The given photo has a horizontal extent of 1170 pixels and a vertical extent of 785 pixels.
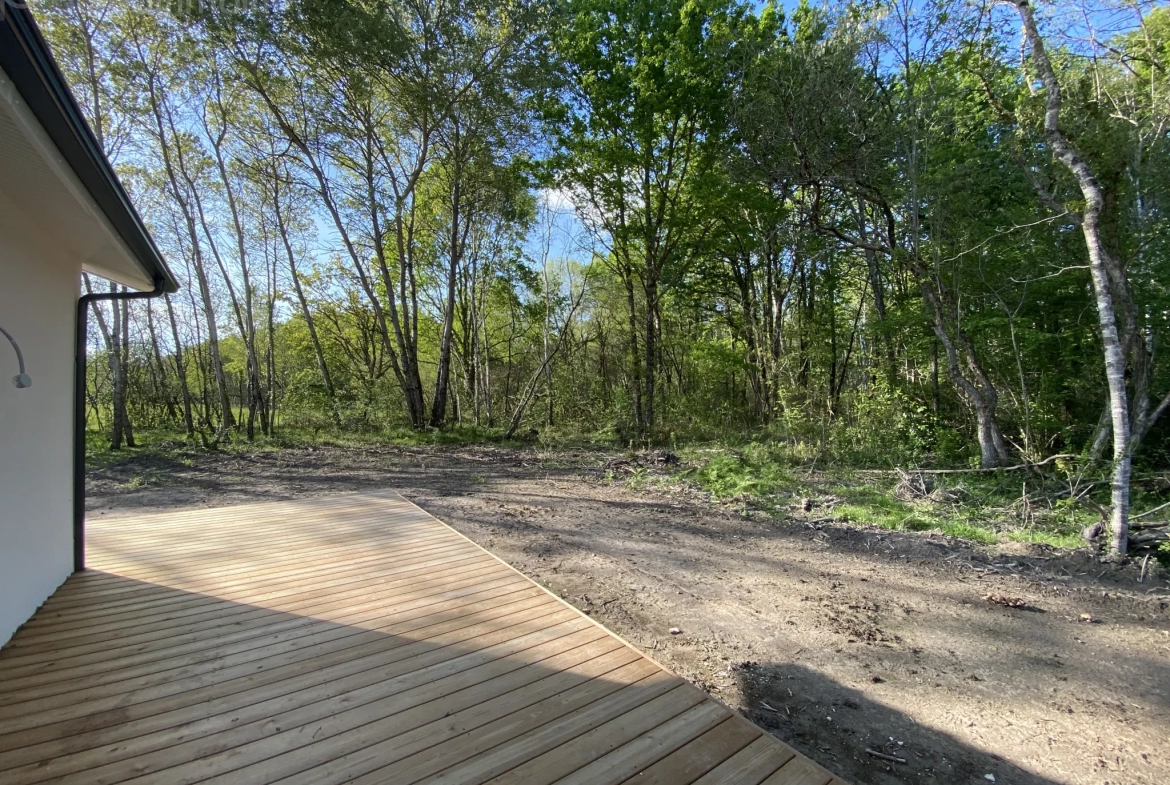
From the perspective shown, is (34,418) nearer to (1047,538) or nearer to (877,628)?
(877,628)

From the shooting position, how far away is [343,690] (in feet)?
5.90

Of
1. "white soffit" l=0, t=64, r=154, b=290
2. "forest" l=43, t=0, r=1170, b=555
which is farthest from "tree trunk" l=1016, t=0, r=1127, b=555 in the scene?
"white soffit" l=0, t=64, r=154, b=290

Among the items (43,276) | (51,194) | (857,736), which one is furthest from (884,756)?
→ (43,276)

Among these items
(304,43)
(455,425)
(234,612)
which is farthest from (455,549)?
(304,43)

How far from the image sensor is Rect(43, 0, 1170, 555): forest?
16.6ft

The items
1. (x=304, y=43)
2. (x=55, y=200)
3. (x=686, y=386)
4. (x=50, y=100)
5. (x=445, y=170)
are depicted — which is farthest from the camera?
(x=686, y=386)

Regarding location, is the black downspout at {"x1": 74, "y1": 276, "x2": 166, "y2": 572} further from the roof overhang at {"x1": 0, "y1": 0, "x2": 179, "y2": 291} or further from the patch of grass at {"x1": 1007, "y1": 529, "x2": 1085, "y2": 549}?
the patch of grass at {"x1": 1007, "y1": 529, "x2": 1085, "y2": 549}

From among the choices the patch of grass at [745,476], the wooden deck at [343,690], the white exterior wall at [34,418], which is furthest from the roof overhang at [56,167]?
the patch of grass at [745,476]

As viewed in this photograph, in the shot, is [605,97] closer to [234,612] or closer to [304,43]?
[304,43]

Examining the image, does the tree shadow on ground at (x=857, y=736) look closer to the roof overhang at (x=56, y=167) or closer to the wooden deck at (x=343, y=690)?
the wooden deck at (x=343, y=690)

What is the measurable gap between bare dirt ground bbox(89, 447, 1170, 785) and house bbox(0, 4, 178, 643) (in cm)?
246

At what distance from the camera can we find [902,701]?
6.72ft

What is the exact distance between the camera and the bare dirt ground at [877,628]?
70.9 inches

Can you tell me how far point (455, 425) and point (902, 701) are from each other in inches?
409
